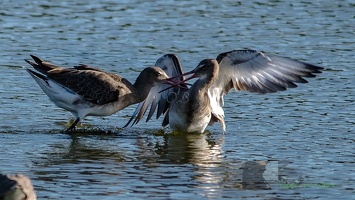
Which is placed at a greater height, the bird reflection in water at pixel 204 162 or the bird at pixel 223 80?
the bird at pixel 223 80

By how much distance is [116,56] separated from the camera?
16.8m

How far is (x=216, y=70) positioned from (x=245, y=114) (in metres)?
1.02

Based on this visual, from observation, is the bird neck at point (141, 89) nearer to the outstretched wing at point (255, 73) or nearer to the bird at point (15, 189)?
the outstretched wing at point (255, 73)

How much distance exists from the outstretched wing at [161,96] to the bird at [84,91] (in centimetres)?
39

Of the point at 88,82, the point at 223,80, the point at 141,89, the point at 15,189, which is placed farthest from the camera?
the point at 223,80

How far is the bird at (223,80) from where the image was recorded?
42.9ft

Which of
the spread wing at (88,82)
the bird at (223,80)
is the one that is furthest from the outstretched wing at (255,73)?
the spread wing at (88,82)

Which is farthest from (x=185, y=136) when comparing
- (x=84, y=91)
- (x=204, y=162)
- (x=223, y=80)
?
(x=204, y=162)

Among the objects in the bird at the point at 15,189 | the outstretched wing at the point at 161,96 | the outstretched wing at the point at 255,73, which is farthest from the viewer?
the outstretched wing at the point at 161,96

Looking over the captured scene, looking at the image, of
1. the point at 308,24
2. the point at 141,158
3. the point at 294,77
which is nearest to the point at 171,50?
the point at 308,24

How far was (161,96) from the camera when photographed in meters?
14.1

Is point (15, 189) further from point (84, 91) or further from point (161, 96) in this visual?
point (161, 96)

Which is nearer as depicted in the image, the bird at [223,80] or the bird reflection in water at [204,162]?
the bird reflection in water at [204,162]

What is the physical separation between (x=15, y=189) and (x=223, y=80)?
5.84 metres
